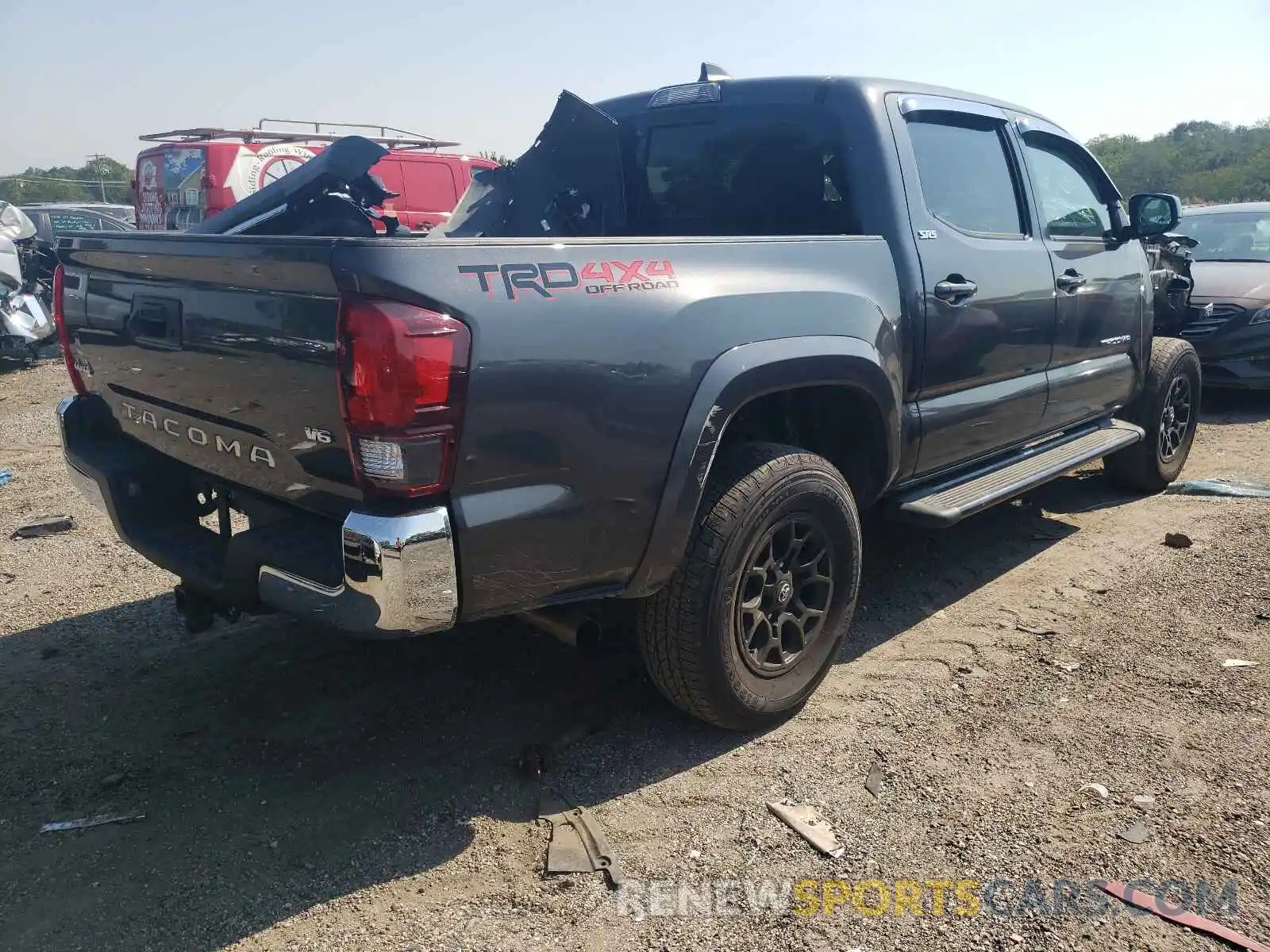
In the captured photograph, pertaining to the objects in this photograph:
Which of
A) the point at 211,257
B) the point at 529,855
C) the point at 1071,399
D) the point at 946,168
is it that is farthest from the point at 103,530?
the point at 1071,399

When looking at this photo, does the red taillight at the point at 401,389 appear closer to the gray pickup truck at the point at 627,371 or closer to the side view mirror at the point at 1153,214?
the gray pickup truck at the point at 627,371

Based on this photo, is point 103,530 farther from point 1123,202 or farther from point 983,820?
point 1123,202

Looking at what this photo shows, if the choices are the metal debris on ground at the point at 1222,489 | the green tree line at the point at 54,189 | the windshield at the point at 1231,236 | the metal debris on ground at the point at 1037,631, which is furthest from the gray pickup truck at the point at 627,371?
the green tree line at the point at 54,189

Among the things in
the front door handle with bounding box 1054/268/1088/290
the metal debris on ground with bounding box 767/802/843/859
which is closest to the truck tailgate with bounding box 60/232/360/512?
the metal debris on ground with bounding box 767/802/843/859

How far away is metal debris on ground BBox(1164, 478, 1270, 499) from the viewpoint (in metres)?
5.76

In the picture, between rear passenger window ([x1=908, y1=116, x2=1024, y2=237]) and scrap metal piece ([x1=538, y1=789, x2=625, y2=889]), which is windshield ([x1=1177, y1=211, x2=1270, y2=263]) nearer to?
rear passenger window ([x1=908, y1=116, x2=1024, y2=237])

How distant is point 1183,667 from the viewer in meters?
3.66

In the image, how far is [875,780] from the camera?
2.95m

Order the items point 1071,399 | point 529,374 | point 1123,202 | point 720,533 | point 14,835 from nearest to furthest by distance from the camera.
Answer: point 529,374, point 14,835, point 720,533, point 1071,399, point 1123,202

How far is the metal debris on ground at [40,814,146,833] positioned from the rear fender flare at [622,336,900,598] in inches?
59.7

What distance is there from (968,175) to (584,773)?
275 centimetres

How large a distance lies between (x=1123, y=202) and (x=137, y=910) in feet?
17.2

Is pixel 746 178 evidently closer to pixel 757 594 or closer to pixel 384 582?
pixel 757 594

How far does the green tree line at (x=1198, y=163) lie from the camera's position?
32219 mm
